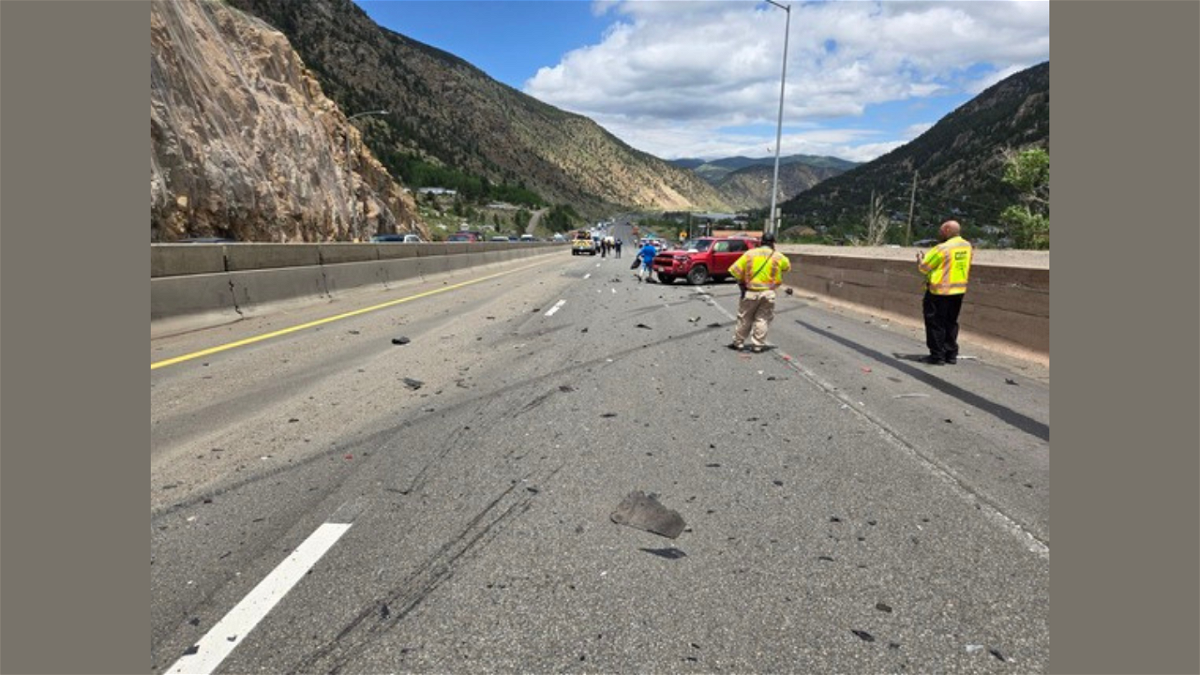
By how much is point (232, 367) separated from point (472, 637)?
253 inches

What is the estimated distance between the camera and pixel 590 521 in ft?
12.4

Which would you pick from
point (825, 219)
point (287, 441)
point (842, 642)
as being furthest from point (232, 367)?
point (825, 219)

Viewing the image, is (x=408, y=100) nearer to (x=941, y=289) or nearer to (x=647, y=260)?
(x=647, y=260)

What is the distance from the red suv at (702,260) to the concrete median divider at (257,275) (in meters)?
8.96

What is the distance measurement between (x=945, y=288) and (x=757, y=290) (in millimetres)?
2445

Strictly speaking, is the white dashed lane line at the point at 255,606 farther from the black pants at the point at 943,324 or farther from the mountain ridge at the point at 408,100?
the mountain ridge at the point at 408,100

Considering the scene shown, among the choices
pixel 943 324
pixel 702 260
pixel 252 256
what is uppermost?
pixel 702 260

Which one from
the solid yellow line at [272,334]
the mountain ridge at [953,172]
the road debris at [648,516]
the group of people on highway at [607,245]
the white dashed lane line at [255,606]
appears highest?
the mountain ridge at [953,172]

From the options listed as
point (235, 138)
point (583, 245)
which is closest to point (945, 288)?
point (235, 138)

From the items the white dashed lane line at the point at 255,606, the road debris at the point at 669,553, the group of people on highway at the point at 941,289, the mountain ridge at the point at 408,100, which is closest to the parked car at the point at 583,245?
the mountain ridge at the point at 408,100

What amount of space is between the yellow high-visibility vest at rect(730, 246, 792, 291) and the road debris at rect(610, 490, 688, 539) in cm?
612

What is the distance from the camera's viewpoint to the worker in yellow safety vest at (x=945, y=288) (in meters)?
8.91

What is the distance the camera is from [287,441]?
522 centimetres

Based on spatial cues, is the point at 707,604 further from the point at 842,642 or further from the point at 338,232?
the point at 338,232
